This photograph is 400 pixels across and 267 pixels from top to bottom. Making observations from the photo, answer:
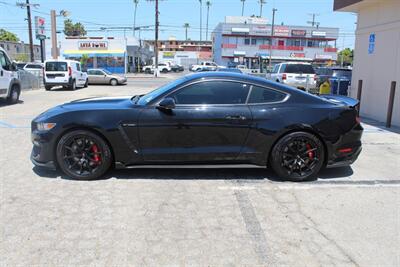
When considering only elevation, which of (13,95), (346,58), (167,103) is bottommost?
(13,95)

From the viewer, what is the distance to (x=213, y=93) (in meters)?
5.03

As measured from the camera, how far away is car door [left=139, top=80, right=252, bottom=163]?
486 cm

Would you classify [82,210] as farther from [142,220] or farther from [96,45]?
[96,45]

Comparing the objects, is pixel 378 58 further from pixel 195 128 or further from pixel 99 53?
pixel 99 53

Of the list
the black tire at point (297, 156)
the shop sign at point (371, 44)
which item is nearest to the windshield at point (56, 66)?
the shop sign at point (371, 44)

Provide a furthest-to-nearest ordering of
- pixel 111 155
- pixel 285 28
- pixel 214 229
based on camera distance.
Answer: pixel 285 28, pixel 111 155, pixel 214 229

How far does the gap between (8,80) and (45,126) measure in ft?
33.4

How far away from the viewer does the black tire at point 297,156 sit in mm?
4973

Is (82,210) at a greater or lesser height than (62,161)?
lesser

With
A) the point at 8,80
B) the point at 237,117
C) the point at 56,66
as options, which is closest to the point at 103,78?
the point at 56,66

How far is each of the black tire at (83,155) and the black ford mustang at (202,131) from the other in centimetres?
1

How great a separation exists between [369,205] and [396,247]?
3.32ft

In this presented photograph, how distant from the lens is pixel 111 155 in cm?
493

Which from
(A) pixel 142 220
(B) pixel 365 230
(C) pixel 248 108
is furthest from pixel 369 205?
(A) pixel 142 220
